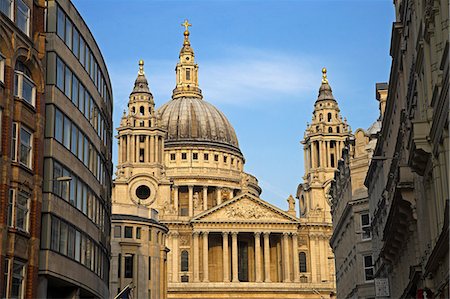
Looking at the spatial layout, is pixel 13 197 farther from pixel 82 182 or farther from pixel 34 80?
pixel 82 182

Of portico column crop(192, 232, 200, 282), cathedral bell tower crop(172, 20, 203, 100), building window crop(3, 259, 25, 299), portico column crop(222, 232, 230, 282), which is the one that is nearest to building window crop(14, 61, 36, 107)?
building window crop(3, 259, 25, 299)

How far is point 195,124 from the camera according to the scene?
566ft

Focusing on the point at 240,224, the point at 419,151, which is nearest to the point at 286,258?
the point at 240,224

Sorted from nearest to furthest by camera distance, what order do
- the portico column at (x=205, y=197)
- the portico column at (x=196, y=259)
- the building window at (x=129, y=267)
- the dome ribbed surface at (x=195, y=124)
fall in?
the building window at (x=129, y=267) → the portico column at (x=196, y=259) → the portico column at (x=205, y=197) → the dome ribbed surface at (x=195, y=124)

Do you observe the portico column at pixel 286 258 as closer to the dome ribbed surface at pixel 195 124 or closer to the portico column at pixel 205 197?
the portico column at pixel 205 197

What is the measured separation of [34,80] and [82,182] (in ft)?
27.7

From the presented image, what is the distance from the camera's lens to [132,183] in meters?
140

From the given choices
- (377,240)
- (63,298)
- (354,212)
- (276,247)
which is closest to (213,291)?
(276,247)

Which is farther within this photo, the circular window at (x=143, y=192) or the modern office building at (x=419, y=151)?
the circular window at (x=143, y=192)

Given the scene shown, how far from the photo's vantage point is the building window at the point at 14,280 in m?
36.6

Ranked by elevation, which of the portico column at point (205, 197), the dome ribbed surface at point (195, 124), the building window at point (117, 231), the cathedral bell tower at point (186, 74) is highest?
the cathedral bell tower at point (186, 74)

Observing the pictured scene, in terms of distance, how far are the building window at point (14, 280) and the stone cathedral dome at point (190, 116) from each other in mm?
130266

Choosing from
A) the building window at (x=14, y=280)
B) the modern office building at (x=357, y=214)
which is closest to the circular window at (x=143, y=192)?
the modern office building at (x=357, y=214)

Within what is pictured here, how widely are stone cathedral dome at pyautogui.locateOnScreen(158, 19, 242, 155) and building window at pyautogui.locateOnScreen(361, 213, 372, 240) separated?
103090 mm
